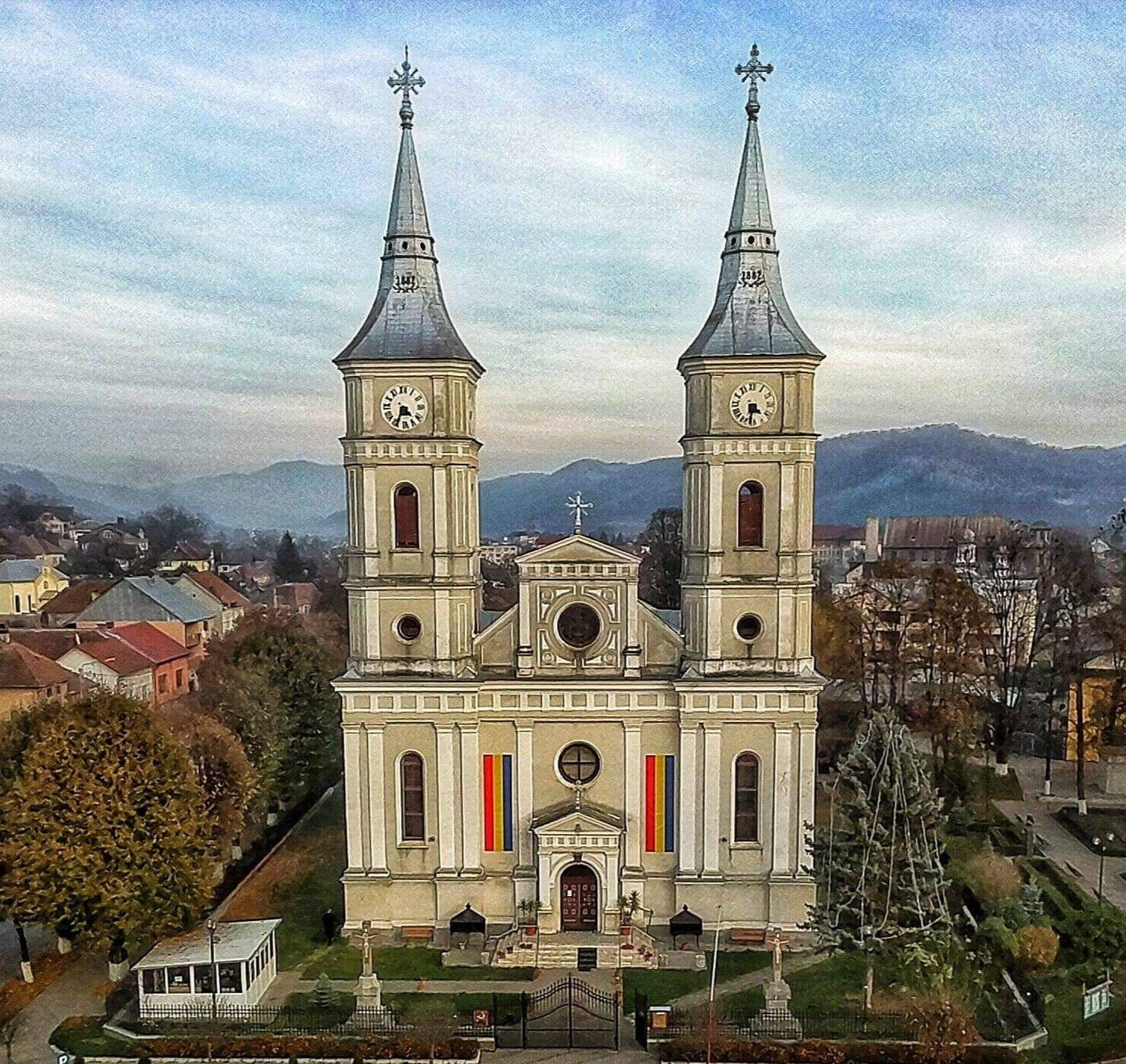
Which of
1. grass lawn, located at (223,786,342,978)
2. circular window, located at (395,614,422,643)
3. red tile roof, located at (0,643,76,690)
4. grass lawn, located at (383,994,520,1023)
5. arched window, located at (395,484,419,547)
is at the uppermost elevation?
arched window, located at (395,484,419,547)

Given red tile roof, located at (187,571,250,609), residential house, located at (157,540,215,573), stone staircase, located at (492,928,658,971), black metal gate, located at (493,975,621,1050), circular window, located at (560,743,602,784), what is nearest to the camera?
black metal gate, located at (493,975,621,1050)

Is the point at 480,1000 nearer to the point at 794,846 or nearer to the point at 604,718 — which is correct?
the point at 604,718

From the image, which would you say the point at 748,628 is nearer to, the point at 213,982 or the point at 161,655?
the point at 213,982

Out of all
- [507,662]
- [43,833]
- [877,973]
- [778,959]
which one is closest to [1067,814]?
[877,973]

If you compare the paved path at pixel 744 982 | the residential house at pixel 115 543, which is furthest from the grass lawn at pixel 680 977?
the residential house at pixel 115 543

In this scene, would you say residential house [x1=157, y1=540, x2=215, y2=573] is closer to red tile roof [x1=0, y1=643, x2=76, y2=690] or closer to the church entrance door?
red tile roof [x1=0, y1=643, x2=76, y2=690]

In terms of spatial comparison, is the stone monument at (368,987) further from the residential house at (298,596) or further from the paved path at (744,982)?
the residential house at (298,596)

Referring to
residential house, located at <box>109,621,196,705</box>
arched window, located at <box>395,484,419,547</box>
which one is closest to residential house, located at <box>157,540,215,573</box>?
residential house, located at <box>109,621,196,705</box>
